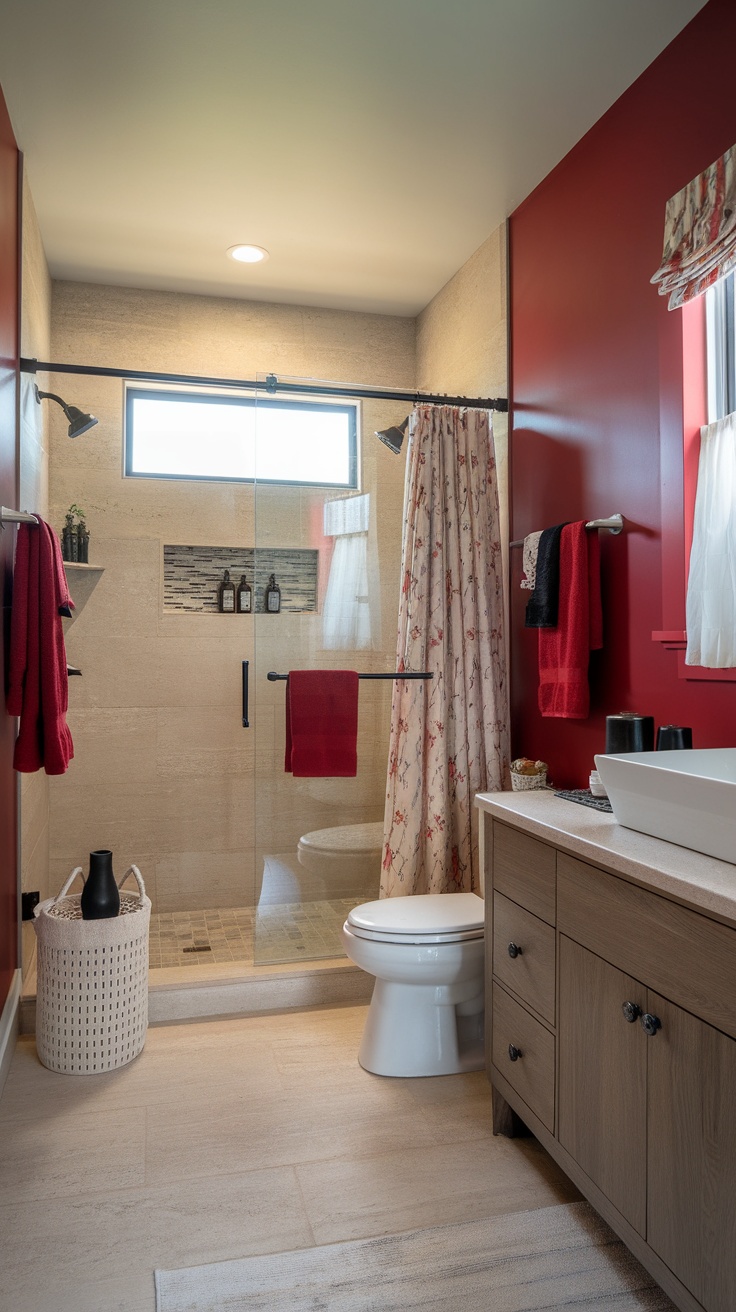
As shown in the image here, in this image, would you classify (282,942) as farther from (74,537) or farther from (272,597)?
(74,537)

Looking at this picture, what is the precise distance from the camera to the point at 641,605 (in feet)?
7.68

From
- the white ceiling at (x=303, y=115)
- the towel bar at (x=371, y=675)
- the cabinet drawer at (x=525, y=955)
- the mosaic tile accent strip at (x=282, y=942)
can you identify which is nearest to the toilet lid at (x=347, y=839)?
the mosaic tile accent strip at (x=282, y=942)

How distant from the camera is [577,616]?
2471 mm

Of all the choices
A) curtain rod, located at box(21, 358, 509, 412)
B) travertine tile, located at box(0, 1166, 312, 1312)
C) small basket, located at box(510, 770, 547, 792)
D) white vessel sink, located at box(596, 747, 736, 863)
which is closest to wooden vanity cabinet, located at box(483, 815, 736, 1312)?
white vessel sink, located at box(596, 747, 736, 863)

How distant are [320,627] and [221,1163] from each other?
1.57 metres

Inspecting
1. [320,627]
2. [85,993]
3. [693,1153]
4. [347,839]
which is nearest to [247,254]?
[320,627]

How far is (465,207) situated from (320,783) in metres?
2.05

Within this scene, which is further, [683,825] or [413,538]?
[413,538]

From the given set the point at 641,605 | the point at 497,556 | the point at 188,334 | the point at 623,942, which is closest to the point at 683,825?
the point at 623,942

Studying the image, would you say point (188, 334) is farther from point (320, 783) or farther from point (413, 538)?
point (320, 783)

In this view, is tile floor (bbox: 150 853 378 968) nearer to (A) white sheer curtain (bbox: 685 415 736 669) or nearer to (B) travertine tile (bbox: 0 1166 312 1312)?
(B) travertine tile (bbox: 0 1166 312 1312)

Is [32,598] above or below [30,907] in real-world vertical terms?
above

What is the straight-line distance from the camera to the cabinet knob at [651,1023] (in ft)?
4.64

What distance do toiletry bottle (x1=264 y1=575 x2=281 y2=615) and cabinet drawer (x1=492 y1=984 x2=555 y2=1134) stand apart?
4.51ft
